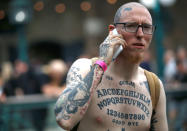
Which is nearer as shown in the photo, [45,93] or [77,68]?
[77,68]

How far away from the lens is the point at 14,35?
74.3 feet

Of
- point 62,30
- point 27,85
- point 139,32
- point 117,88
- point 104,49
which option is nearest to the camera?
point 104,49

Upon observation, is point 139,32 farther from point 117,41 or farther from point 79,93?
point 79,93

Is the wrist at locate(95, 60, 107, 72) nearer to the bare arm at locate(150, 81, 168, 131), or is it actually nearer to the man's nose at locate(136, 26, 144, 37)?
the man's nose at locate(136, 26, 144, 37)

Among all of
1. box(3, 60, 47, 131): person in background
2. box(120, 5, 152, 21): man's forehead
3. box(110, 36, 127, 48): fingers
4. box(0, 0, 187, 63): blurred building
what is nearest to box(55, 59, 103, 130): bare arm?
box(110, 36, 127, 48): fingers

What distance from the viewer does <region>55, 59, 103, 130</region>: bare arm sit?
2.69m

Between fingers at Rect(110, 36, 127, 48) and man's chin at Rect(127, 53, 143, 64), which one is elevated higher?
fingers at Rect(110, 36, 127, 48)

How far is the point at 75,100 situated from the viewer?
8.89 feet

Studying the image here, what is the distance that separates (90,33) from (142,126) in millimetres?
17980

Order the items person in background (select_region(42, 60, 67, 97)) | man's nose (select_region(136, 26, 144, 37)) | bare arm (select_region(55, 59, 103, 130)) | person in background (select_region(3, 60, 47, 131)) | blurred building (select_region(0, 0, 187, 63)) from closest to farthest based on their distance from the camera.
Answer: bare arm (select_region(55, 59, 103, 130)) < man's nose (select_region(136, 26, 144, 37)) < person in background (select_region(42, 60, 67, 97)) < person in background (select_region(3, 60, 47, 131)) < blurred building (select_region(0, 0, 187, 63))

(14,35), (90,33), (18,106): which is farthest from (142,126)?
(14,35)

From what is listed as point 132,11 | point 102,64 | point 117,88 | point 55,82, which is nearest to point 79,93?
point 102,64

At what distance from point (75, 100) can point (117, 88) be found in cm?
52

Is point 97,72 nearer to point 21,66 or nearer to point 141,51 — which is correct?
point 141,51
